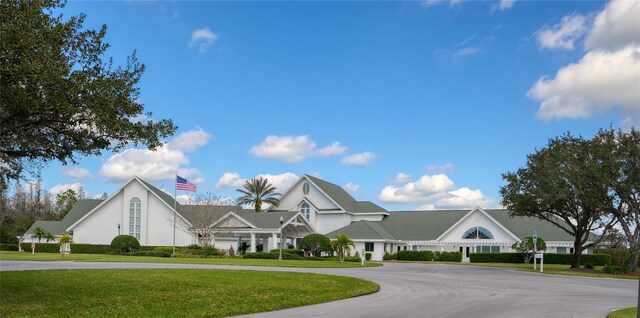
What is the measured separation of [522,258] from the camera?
198ft

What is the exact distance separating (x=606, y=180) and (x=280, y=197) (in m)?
43.3

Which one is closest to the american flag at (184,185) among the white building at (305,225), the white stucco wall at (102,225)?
the white building at (305,225)

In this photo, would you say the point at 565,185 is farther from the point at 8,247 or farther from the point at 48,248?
the point at 8,247

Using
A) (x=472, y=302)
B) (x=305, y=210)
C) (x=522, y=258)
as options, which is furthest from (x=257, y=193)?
(x=472, y=302)

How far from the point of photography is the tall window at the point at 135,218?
66.8 metres

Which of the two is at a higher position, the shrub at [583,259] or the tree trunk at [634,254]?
the tree trunk at [634,254]

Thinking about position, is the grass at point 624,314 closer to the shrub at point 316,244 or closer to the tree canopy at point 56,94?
the tree canopy at point 56,94

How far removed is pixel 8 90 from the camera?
1209 centimetres

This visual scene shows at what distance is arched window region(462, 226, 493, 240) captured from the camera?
6444 cm

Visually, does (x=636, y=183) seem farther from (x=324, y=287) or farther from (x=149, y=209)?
(x=149, y=209)

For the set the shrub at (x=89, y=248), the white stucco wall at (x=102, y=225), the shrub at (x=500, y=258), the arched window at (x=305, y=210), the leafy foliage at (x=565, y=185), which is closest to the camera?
the leafy foliage at (x=565, y=185)

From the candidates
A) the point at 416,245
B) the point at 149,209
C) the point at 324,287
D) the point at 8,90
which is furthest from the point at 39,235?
the point at 8,90

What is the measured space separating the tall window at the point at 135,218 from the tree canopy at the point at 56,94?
52233 mm

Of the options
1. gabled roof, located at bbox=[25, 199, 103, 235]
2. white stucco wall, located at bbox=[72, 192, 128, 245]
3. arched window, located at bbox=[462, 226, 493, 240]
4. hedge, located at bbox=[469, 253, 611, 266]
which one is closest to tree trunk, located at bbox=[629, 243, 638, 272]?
hedge, located at bbox=[469, 253, 611, 266]
